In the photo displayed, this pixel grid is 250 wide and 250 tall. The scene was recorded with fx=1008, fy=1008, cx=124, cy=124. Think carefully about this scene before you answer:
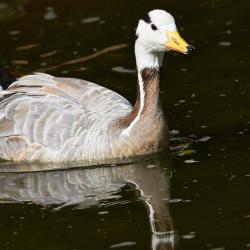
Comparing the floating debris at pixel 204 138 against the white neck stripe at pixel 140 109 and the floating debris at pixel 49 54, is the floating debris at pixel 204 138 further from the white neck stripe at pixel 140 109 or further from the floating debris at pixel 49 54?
the floating debris at pixel 49 54

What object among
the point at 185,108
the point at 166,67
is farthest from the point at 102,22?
the point at 185,108

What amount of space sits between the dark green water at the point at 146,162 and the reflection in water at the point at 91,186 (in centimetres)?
1

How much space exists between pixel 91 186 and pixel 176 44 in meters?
1.88

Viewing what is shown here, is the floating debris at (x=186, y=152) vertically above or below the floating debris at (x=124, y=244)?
above

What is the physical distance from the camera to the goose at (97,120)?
38.4 feet

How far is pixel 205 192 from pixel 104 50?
18.5 ft

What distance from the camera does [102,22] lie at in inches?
667

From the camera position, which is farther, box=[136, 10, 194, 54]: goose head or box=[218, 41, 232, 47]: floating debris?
box=[218, 41, 232, 47]: floating debris

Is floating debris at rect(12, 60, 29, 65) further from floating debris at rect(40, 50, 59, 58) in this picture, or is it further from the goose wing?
the goose wing

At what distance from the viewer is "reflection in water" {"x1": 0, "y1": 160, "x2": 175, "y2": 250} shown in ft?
34.6

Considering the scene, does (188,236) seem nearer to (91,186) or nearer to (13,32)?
(91,186)

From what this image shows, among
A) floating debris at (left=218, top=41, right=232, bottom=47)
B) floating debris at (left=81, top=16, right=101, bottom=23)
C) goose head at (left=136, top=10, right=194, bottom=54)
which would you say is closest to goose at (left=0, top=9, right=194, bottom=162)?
goose head at (left=136, top=10, right=194, bottom=54)

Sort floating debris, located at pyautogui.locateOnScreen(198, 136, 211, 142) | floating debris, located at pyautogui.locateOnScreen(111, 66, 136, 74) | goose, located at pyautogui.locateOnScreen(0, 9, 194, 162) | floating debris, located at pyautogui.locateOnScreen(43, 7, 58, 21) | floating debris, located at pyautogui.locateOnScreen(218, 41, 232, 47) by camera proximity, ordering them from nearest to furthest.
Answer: goose, located at pyautogui.locateOnScreen(0, 9, 194, 162)
floating debris, located at pyautogui.locateOnScreen(198, 136, 211, 142)
floating debris, located at pyautogui.locateOnScreen(111, 66, 136, 74)
floating debris, located at pyautogui.locateOnScreen(218, 41, 232, 47)
floating debris, located at pyautogui.locateOnScreen(43, 7, 58, 21)

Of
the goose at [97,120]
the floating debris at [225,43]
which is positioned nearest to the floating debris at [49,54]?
the floating debris at [225,43]
